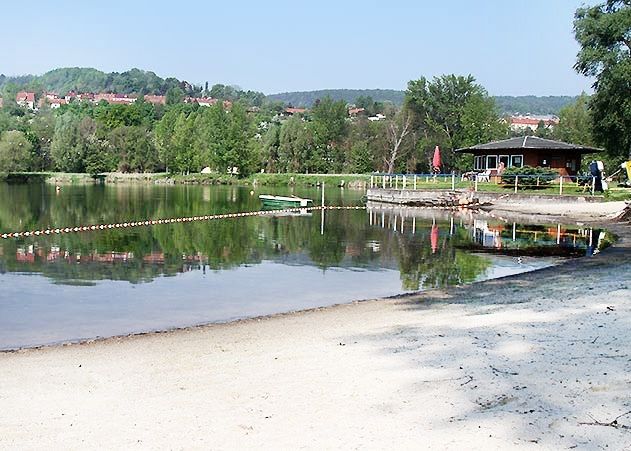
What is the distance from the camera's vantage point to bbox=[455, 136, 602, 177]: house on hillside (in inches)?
2115

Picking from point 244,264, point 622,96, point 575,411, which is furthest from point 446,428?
Result: point 622,96

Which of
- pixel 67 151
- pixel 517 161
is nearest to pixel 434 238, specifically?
pixel 517 161

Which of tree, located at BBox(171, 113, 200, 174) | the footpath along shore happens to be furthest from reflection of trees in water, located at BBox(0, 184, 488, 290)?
tree, located at BBox(171, 113, 200, 174)

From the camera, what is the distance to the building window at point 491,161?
57.8 m

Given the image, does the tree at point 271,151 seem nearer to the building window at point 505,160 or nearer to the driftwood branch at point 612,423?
the building window at point 505,160

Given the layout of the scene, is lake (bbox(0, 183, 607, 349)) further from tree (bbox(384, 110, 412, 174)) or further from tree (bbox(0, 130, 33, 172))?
tree (bbox(0, 130, 33, 172))

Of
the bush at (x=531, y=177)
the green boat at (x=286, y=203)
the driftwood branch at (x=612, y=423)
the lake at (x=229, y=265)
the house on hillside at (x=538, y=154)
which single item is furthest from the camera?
the house on hillside at (x=538, y=154)

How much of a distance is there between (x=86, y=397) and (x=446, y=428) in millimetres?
3789

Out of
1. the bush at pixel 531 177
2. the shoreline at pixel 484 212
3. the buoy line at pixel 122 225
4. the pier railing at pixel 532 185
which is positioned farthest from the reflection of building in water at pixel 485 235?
the buoy line at pixel 122 225

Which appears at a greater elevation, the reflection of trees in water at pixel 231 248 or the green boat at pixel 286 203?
the green boat at pixel 286 203

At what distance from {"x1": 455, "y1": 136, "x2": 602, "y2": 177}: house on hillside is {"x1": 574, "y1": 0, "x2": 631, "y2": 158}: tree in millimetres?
5774

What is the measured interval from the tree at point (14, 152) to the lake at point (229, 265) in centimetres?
7588

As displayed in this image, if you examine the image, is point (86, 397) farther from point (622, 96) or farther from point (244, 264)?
point (622, 96)

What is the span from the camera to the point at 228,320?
1384 centimetres
